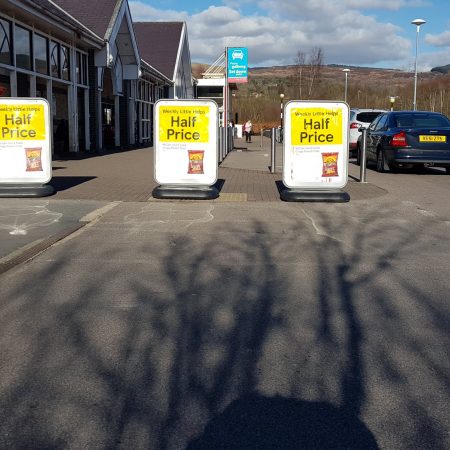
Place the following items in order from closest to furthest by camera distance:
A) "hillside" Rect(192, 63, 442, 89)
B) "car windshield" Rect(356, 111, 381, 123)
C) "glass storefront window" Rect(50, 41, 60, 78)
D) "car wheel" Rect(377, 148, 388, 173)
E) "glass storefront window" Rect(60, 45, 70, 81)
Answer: "car wheel" Rect(377, 148, 388, 173) < "glass storefront window" Rect(50, 41, 60, 78) < "glass storefront window" Rect(60, 45, 70, 81) < "car windshield" Rect(356, 111, 381, 123) < "hillside" Rect(192, 63, 442, 89)

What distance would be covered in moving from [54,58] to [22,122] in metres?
10.1

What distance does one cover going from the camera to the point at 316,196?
10516mm

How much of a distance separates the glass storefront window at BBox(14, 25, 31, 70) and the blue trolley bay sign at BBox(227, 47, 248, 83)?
55.6 ft

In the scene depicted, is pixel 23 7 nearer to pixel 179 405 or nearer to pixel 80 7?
pixel 80 7

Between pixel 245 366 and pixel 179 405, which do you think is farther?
pixel 245 366

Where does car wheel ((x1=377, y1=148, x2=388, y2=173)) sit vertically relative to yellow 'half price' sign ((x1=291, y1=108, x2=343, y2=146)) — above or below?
below

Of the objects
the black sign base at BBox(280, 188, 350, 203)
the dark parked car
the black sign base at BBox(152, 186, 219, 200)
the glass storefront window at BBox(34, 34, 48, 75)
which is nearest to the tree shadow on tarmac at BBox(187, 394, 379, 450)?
the black sign base at BBox(280, 188, 350, 203)

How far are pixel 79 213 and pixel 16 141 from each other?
254cm

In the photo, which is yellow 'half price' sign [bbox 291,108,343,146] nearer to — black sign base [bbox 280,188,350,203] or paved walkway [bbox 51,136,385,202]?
black sign base [bbox 280,188,350,203]

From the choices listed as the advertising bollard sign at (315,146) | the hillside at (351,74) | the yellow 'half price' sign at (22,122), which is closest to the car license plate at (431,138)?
the advertising bollard sign at (315,146)

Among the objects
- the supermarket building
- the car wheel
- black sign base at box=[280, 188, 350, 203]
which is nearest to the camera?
black sign base at box=[280, 188, 350, 203]

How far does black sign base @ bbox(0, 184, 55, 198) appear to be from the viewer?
34.9 feet

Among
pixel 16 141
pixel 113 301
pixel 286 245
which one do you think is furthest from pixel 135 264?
pixel 16 141

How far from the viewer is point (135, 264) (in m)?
6.22
